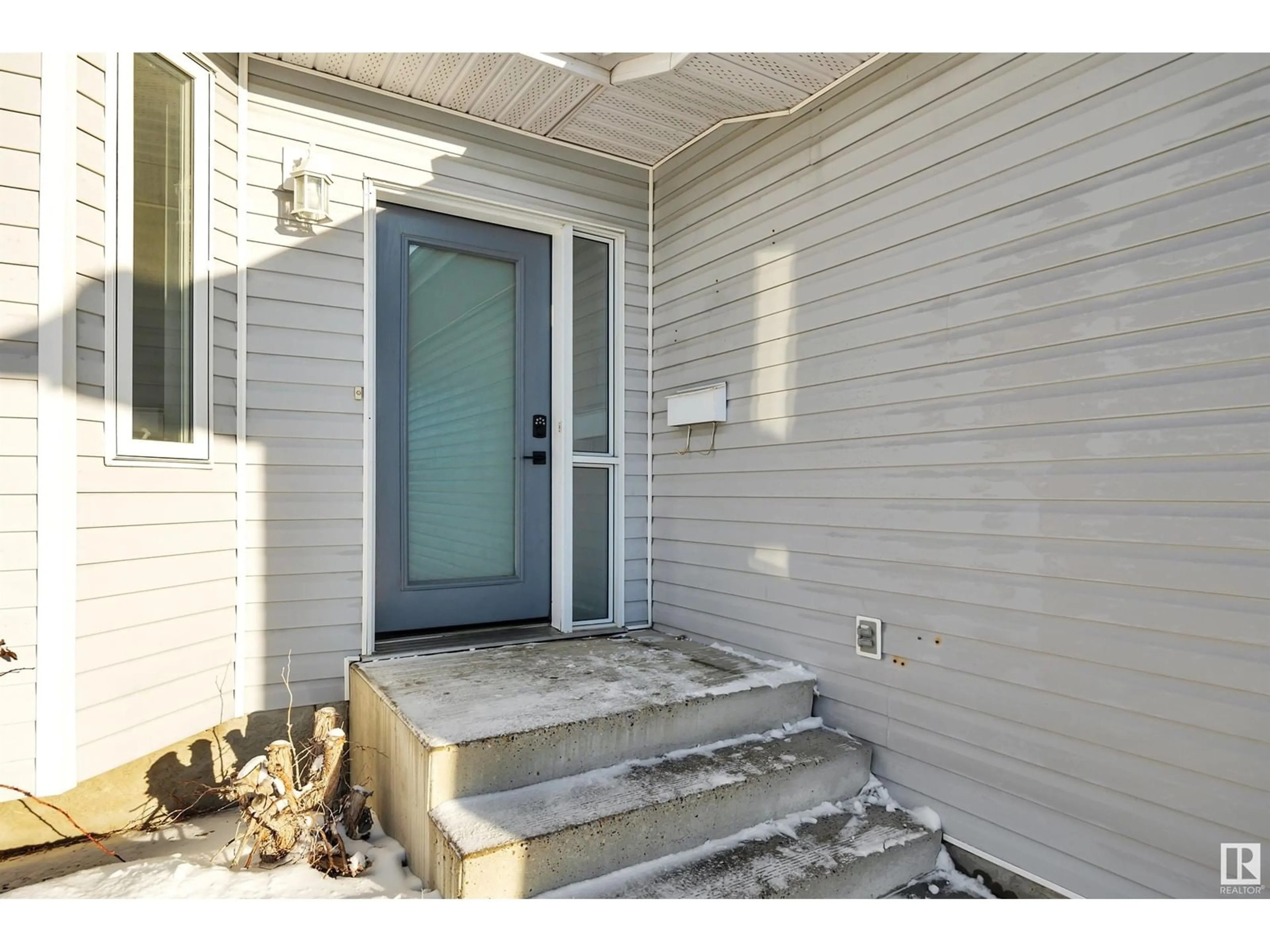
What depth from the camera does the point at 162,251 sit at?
260 centimetres

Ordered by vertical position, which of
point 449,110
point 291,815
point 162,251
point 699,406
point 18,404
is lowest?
point 291,815

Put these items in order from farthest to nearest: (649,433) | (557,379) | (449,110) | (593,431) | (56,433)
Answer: (649,433) < (593,431) < (557,379) < (449,110) < (56,433)

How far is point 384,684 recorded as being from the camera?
9.05 feet

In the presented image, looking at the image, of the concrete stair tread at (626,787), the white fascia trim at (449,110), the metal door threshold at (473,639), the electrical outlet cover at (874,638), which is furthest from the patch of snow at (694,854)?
the white fascia trim at (449,110)

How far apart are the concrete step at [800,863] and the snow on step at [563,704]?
390 mm

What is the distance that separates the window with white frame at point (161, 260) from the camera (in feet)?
8.02

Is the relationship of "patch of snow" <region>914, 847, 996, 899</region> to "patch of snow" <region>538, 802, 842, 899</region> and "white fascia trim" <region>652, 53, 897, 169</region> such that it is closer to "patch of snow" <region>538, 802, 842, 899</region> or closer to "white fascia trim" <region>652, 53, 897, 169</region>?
"patch of snow" <region>538, 802, 842, 899</region>

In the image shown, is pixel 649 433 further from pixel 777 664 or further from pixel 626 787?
pixel 626 787

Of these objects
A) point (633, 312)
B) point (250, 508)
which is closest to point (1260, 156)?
point (633, 312)

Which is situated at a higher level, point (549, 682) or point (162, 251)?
point (162, 251)

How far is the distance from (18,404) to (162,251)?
0.76m

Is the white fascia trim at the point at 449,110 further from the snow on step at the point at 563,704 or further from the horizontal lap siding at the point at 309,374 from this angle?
the snow on step at the point at 563,704

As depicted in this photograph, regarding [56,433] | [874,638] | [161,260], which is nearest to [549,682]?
[874,638]
